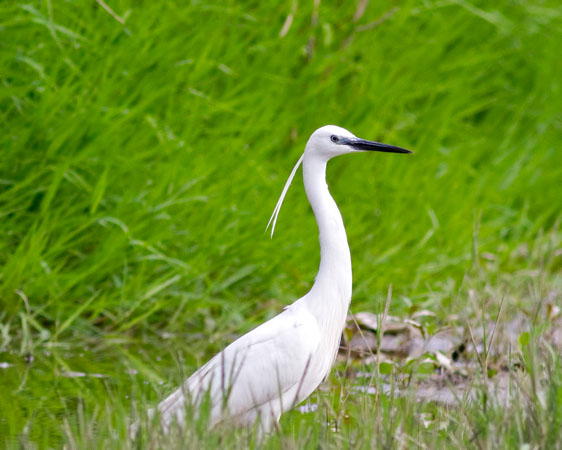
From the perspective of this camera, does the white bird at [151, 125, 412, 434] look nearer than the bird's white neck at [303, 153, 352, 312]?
Yes

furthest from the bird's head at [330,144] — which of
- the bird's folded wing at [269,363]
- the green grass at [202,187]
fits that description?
the green grass at [202,187]

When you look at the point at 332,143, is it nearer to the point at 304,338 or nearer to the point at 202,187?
the point at 304,338

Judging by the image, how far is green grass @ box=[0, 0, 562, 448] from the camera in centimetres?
487

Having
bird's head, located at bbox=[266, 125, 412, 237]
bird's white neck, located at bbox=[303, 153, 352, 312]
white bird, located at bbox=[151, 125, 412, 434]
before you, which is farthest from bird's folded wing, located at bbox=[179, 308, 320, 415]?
bird's head, located at bbox=[266, 125, 412, 237]

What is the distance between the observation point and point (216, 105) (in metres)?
5.52


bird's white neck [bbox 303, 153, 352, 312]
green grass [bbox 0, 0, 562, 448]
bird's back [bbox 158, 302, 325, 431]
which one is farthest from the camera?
green grass [bbox 0, 0, 562, 448]

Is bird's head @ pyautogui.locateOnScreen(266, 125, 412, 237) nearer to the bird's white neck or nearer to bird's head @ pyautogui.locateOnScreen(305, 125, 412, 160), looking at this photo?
bird's head @ pyautogui.locateOnScreen(305, 125, 412, 160)

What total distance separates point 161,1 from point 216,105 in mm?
618

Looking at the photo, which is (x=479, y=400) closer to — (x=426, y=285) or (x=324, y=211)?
(x=324, y=211)

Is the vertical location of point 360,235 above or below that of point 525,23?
below

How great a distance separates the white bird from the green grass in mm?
236

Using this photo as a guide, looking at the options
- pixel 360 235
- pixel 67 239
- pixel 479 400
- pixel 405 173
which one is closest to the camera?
pixel 479 400

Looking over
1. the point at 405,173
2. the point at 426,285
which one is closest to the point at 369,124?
the point at 405,173

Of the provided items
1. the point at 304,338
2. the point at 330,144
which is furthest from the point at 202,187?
the point at 304,338
